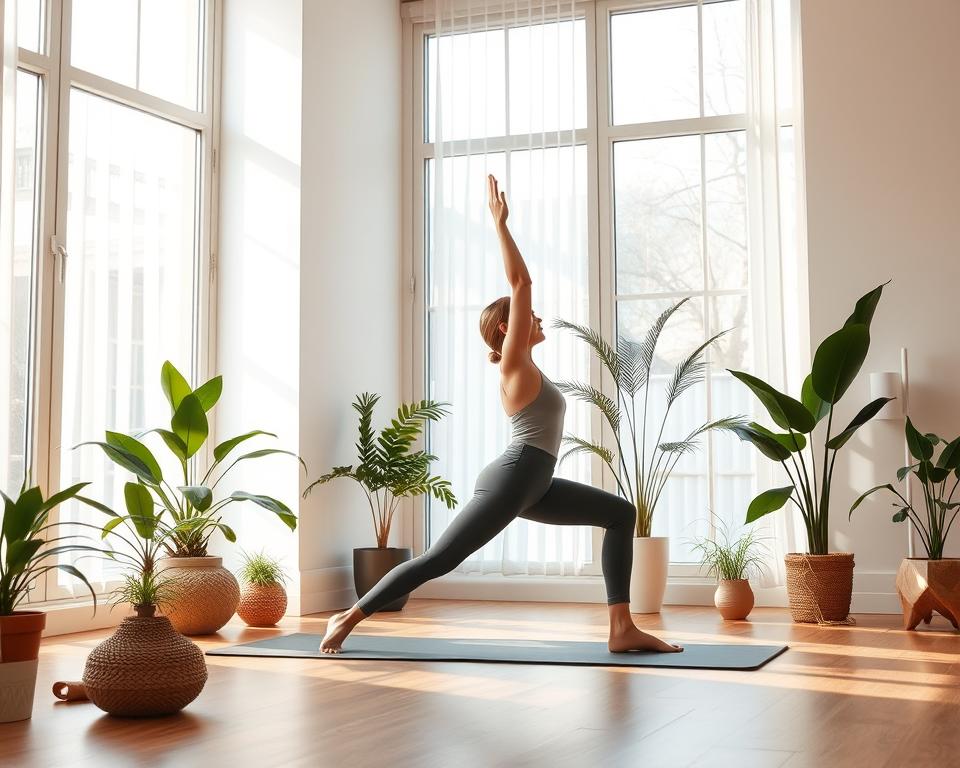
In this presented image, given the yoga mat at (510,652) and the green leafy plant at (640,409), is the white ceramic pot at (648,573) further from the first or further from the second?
the yoga mat at (510,652)

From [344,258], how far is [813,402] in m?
2.46

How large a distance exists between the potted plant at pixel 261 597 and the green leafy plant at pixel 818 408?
80.1 inches

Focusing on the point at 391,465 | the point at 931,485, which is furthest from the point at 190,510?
the point at 931,485

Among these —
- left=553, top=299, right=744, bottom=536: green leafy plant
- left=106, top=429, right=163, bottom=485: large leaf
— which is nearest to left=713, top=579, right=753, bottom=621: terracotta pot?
left=553, top=299, right=744, bottom=536: green leafy plant

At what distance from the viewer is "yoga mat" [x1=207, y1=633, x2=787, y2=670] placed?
350cm

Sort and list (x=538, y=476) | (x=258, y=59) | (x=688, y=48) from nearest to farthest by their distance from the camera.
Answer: (x=538, y=476), (x=258, y=59), (x=688, y=48)

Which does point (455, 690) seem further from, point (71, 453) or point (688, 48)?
point (688, 48)

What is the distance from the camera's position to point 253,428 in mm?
5453

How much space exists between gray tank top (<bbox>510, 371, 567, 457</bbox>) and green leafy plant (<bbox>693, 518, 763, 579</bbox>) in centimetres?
169

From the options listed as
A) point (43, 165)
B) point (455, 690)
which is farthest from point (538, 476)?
point (43, 165)

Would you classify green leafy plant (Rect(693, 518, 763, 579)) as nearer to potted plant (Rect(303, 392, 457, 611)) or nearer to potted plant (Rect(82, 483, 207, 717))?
potted plant (Rect(303, 392, 457, 611))

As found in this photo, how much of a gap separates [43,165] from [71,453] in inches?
47.6

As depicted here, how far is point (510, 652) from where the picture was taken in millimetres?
3768

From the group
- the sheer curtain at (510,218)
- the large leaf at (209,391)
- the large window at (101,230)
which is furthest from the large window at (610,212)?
the large leaf at (209,391)
